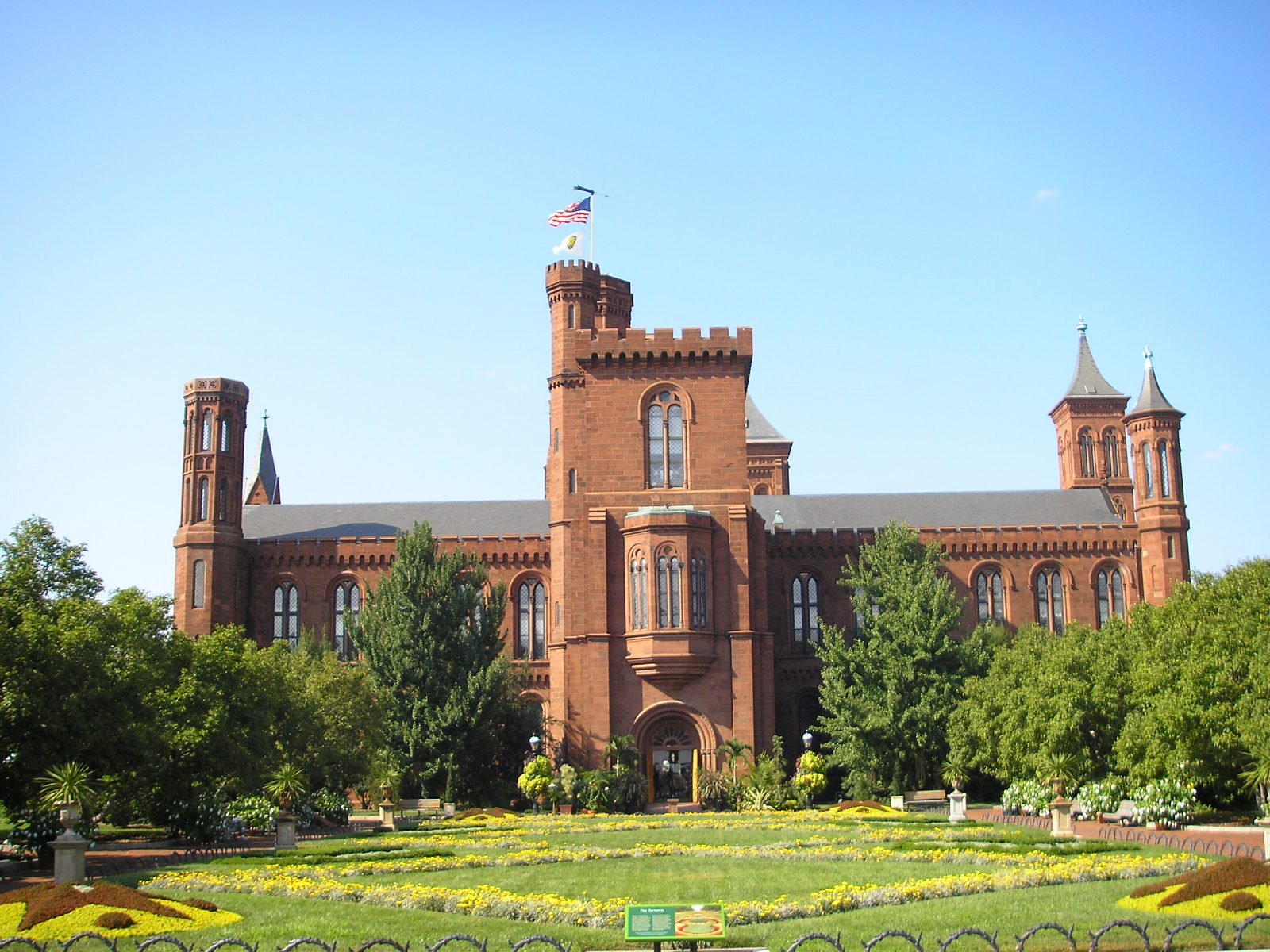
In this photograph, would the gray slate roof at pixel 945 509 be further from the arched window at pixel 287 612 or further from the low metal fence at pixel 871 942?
the low metal fence at pixel 871 942

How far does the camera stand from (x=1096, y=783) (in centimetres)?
4212

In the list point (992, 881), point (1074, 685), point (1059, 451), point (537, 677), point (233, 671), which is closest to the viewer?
point (992, 881)

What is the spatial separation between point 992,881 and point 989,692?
26.5 metres

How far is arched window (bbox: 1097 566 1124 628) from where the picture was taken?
67.2 metres

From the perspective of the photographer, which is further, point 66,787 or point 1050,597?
point 1050,597

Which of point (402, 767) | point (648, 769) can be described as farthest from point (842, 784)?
point (402, 767)

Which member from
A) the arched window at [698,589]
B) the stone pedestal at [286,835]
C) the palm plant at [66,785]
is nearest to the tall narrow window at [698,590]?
the arched window at [698,589]

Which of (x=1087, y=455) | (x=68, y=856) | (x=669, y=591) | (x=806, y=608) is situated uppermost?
(x=1087, y=455)

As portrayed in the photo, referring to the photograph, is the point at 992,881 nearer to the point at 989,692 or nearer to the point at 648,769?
the point at 989,692

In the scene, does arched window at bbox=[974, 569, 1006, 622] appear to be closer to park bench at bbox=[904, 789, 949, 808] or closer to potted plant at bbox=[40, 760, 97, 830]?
park bench at bbox=[904, 789, 949, 808]

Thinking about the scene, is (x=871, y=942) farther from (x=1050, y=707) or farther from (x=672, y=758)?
(x=672, y=758)

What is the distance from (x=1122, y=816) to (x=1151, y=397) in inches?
1240

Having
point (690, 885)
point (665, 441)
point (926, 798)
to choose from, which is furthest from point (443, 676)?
point (690, 885)

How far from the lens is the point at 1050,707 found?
44.3 meters
